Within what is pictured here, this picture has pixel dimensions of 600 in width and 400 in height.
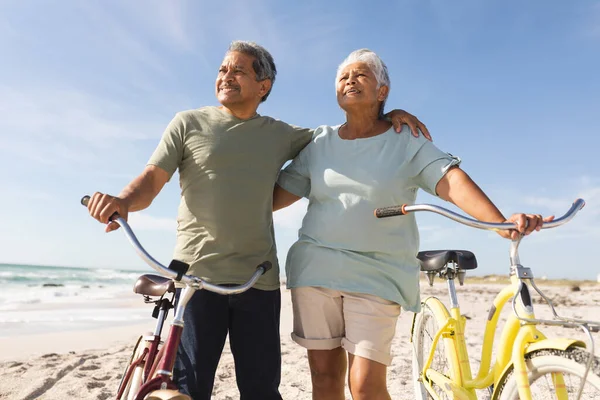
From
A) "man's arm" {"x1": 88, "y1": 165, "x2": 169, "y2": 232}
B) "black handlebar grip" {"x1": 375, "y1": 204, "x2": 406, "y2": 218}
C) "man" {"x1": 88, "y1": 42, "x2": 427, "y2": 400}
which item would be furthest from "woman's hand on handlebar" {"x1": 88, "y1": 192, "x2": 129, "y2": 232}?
"black handlebar grip" {"x1": 375, "y1": 204, "x2": 406, "y2": 218}

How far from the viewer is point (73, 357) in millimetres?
5875

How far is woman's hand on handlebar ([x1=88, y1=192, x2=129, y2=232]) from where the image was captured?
6.33 ft

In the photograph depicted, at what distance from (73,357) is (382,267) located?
4.69 meters

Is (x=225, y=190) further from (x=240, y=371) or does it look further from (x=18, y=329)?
(x=18, y=329)

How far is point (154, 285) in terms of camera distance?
2.31 m

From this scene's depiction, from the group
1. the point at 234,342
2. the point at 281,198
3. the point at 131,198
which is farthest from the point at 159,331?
the point at 281,198

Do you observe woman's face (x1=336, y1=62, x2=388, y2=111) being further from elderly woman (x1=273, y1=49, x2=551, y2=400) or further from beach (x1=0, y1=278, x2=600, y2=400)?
beach (x1=0, y1=278, x2=600, y2=400)

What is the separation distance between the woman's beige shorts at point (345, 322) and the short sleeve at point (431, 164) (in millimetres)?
665

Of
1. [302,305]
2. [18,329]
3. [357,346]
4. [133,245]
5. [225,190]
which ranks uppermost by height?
[225,190]

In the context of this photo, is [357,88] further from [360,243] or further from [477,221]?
[477,221]

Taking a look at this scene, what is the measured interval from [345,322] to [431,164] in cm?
93

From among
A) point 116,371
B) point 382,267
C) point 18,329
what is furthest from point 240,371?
point 18,329

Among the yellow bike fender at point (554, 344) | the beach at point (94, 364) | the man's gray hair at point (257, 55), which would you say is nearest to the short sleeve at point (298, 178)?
the man's gray hair at point (257, 55)

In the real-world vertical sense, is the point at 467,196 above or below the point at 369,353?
above
